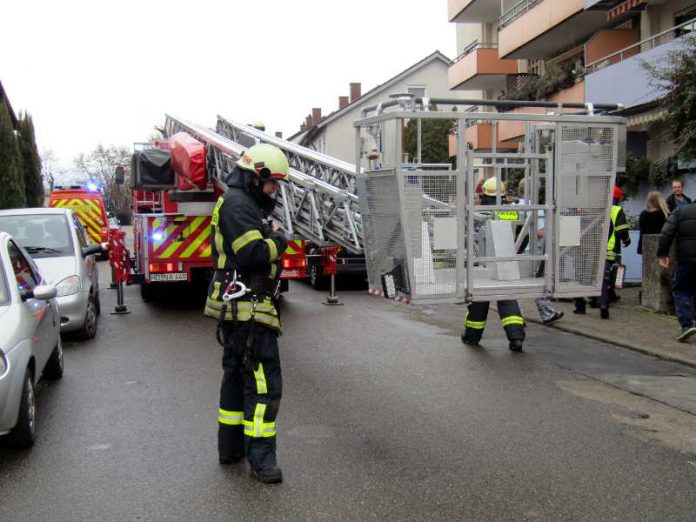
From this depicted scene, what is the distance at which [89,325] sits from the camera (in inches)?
376

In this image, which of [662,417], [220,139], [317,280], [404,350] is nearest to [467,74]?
[317,280]

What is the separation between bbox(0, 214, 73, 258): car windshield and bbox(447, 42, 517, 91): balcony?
21.8 metres

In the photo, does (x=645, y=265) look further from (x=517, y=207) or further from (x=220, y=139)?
(x=220, y=139)

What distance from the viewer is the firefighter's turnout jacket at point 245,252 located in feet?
14.7

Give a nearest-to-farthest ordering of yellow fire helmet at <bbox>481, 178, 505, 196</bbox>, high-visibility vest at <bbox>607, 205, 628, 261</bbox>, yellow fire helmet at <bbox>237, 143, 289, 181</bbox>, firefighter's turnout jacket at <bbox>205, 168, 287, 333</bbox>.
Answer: firefighter's turnout jacket at <bbox>205, 168, 287, 333</bbox>, yellow fire helmet at <bbox>237, 143, 289, 181</bbox>, yellow fire helmet at <bbox>481, 178, 505, 196</bbox>, high-visibility vest at <bbox>607, 205, 628, 261</bbox>

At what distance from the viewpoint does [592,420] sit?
583 cm

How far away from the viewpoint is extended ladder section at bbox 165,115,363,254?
34.9 feet

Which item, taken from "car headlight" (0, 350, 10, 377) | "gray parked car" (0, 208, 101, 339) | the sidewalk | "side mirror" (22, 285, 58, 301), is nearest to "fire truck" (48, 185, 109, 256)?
"gray parked car" (0, 208, 101, 339)

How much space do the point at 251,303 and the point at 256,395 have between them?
55 cm

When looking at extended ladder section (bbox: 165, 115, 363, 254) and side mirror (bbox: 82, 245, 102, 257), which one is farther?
extended ladder section (bbox: 165, 115, 363, 254)

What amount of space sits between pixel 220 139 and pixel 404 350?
560 cm

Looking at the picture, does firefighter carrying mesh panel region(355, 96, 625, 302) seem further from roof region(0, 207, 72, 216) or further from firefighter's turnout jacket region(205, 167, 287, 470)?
roof region(0, 207, 72, 216)

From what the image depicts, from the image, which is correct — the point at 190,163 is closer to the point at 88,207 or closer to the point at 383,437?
the point at 383,437

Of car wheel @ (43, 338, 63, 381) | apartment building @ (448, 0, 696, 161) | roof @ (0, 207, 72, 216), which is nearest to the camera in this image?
car wheel @ (43, 338, 63, 381)
